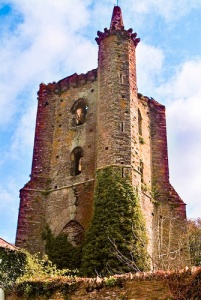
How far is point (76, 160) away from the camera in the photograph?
2372 cm

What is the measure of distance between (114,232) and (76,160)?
6.97 m

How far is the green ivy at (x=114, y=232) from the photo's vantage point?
55.5 feet

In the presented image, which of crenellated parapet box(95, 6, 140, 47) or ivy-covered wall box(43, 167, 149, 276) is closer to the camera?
ivy-covered wall box(43, 167, 149, 276)

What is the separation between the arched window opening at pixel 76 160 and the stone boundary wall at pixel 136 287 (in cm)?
1183

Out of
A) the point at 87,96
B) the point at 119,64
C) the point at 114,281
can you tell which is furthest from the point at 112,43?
the point at 114,281

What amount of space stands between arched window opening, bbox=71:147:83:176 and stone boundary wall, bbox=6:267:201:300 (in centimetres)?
1183

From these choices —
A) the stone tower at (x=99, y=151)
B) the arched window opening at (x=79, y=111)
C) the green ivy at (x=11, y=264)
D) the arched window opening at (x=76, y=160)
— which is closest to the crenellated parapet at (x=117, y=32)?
the stone tower at (x=99, y=151)

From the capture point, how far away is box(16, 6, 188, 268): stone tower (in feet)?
68.4

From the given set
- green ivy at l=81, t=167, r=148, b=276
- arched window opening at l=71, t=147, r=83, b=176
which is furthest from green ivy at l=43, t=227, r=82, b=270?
arched window opening at l=71, t=147, r=83, b=176

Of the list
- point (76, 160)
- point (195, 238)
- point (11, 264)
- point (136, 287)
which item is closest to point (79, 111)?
point (76, 160)

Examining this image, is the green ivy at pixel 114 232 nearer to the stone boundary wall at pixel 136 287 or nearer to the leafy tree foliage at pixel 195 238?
the stone boundary wall at pixel 136 287

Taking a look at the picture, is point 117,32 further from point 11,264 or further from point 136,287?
point 136,287

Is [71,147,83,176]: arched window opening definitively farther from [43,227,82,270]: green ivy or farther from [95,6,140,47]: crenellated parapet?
[95,6,140,47]: crenellated parapet

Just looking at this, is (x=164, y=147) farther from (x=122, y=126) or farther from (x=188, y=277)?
(x=188, y=277)
